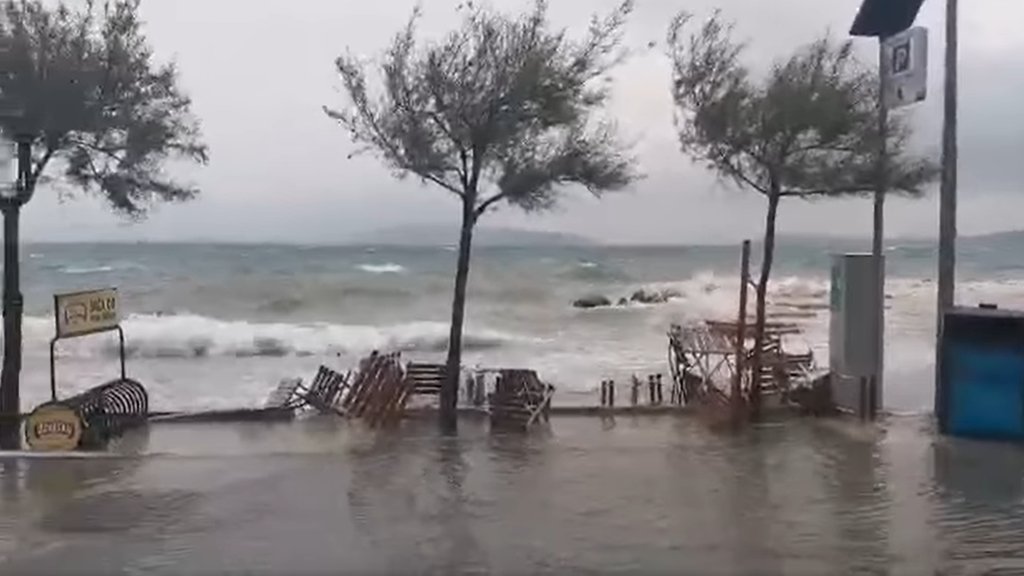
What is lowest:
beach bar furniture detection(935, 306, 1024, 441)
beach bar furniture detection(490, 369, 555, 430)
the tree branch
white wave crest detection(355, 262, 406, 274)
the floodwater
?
the floodwater

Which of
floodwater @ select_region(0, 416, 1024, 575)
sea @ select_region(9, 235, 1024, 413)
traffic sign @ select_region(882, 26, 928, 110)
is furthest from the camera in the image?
sea @ select_region(9, 235, 1024, 413)

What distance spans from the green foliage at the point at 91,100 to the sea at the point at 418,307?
12.3 ft

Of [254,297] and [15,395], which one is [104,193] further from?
[254,297]

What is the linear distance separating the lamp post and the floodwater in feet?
5.52

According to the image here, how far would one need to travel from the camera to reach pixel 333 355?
25.8m

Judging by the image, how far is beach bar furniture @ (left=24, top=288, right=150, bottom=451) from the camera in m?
11.6

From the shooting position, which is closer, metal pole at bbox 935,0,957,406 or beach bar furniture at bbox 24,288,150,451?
beach bar furniture at bbox 24,288,150,451

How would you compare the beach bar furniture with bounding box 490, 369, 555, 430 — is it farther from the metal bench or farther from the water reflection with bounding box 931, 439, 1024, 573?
the water reflection with bounding box 931, 439, 1024, 573

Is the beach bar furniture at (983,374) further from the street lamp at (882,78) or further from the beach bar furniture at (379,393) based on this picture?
the beach bar furniture at (379,393)

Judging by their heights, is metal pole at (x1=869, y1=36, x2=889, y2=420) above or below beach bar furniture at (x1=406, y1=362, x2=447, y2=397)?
above

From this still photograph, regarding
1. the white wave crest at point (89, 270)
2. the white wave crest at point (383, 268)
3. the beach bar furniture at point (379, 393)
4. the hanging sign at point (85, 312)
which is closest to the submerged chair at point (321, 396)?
the beach bar furniture at point (379, 393)

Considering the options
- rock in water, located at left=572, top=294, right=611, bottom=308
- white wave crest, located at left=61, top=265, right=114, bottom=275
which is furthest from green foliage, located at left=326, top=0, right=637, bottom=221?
white wave crest, located at left=61, top=265, right=114, bottom=275

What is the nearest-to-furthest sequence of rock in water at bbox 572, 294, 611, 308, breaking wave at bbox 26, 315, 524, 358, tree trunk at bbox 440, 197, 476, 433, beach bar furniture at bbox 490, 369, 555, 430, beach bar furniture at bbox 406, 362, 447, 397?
beach bar furniture at bbox 490, 369, 555, 430, tree trunk at bbox 440, 197, 476, 433, beach bar furniture at bbox 406, 362, 447, 397, breaking wave at bbox 26, 315, 524, 358, rock in water at bbox 572, 294, 611, 308

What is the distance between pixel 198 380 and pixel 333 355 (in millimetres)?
5006
